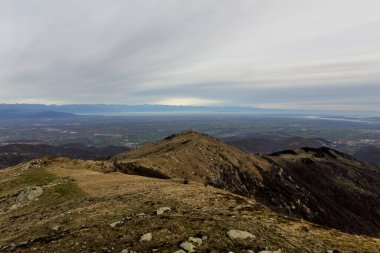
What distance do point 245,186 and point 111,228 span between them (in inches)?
2233

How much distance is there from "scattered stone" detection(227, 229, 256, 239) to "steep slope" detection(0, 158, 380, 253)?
0.10 m

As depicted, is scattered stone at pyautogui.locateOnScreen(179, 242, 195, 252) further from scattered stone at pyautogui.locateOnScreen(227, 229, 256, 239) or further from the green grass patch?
the green grass patch

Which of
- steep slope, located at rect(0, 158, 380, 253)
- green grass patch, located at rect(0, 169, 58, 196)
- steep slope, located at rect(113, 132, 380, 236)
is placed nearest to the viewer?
steep slope, located at rect(0, 158, 380, 253)

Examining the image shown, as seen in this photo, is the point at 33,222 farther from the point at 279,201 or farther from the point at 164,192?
the point at 279,201

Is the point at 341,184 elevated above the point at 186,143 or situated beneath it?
situated beneath

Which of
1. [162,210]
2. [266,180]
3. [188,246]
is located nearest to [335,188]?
[266,180]

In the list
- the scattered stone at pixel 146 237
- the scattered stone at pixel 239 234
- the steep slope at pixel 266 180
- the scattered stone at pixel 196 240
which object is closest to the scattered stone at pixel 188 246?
the scattered stone at pixel 196 240

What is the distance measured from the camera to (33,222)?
2747 cm

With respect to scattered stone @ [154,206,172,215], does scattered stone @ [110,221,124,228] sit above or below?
below

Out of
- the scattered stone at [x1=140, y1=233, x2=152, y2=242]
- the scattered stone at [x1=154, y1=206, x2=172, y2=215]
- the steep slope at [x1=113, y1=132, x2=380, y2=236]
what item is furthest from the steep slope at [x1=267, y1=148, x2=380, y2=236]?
the scattered stone at [x1=140, y1=233, x2=152, y2=242]

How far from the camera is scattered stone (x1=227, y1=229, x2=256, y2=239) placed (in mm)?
20422

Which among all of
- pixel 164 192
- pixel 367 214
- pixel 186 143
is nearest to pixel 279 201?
pixel 186 143

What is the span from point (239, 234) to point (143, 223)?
6.11 m

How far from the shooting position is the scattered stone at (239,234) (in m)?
20.4
